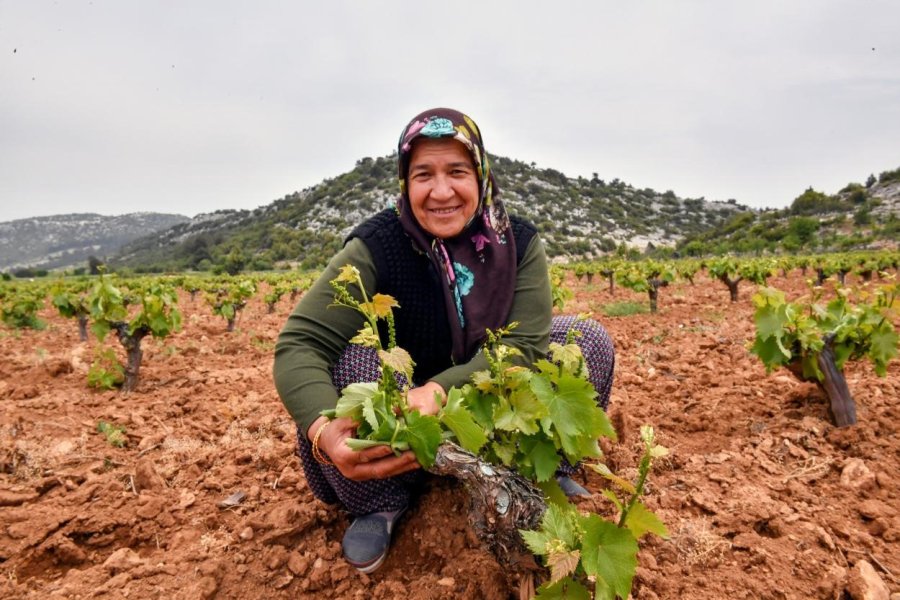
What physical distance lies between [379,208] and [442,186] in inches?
2766

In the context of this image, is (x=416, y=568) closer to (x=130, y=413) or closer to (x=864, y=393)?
(x=130, y=413)

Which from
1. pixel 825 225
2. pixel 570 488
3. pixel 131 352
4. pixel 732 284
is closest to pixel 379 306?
pixel 570 488

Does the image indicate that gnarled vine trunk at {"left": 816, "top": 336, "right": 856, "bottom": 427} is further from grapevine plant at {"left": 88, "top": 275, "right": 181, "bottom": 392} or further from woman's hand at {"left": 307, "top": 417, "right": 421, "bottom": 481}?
grapevine plant at {"left": 88, "top": 275, "right": 181, "bottom": 392}

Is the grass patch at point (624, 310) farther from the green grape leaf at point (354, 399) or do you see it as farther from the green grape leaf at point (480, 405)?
the green grape leaf at point (354, 399)

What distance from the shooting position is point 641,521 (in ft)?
4.13

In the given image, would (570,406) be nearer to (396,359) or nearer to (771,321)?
(396,359)

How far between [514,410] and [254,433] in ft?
7.92

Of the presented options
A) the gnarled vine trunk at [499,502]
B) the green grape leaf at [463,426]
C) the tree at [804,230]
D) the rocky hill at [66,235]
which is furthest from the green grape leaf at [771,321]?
the rocky hill at [66,235]

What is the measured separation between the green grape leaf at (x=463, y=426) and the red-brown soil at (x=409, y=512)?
25.7 inches

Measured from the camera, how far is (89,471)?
2.64m

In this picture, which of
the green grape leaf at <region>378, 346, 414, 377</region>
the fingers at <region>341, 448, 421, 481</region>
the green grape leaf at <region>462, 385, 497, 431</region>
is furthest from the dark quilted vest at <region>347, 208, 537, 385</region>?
the green grape leaf at <region>378, 346, 414, 377</region>

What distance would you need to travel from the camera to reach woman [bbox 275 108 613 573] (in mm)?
1863

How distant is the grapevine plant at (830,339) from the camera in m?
2.82

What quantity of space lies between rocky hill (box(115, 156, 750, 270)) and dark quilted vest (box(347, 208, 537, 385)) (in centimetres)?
4377
